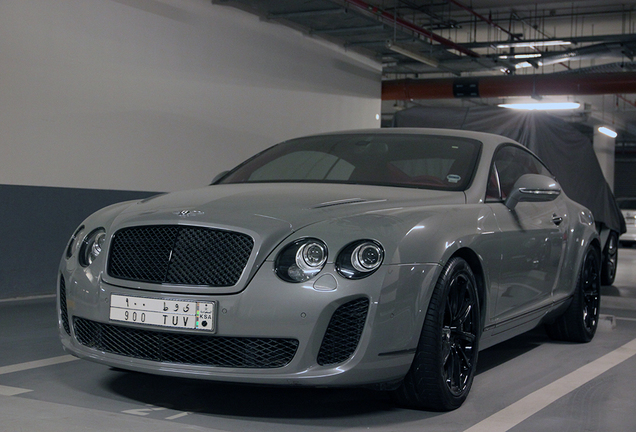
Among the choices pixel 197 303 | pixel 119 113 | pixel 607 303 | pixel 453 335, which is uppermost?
pixel 119 113

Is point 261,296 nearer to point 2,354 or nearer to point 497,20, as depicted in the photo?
point 2,354

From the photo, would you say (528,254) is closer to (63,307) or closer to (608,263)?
(63,307)

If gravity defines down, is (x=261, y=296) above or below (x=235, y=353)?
above

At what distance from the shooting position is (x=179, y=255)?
3.15 meters

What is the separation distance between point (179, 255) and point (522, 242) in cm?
194

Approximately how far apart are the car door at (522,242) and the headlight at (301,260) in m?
1.25

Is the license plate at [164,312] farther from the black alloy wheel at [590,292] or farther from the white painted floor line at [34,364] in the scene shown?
the black alloy wheel at [590,292]

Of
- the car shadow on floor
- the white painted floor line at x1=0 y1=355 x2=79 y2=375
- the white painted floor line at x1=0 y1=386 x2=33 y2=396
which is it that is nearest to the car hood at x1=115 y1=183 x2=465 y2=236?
the car shadow on floor

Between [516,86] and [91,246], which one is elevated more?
[516,86]

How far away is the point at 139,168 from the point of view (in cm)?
876

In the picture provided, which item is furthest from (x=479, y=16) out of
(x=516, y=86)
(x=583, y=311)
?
(x=583, y=311)

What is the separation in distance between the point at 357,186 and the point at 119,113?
5160mm

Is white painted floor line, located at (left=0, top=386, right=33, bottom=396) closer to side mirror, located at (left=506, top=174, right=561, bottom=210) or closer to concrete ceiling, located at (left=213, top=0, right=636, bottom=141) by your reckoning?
side mirror, located at (left=506, top=174, right=561, bottom=210)

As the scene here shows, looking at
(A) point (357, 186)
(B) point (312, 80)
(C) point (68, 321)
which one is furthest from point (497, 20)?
(C) point (68, 321)
